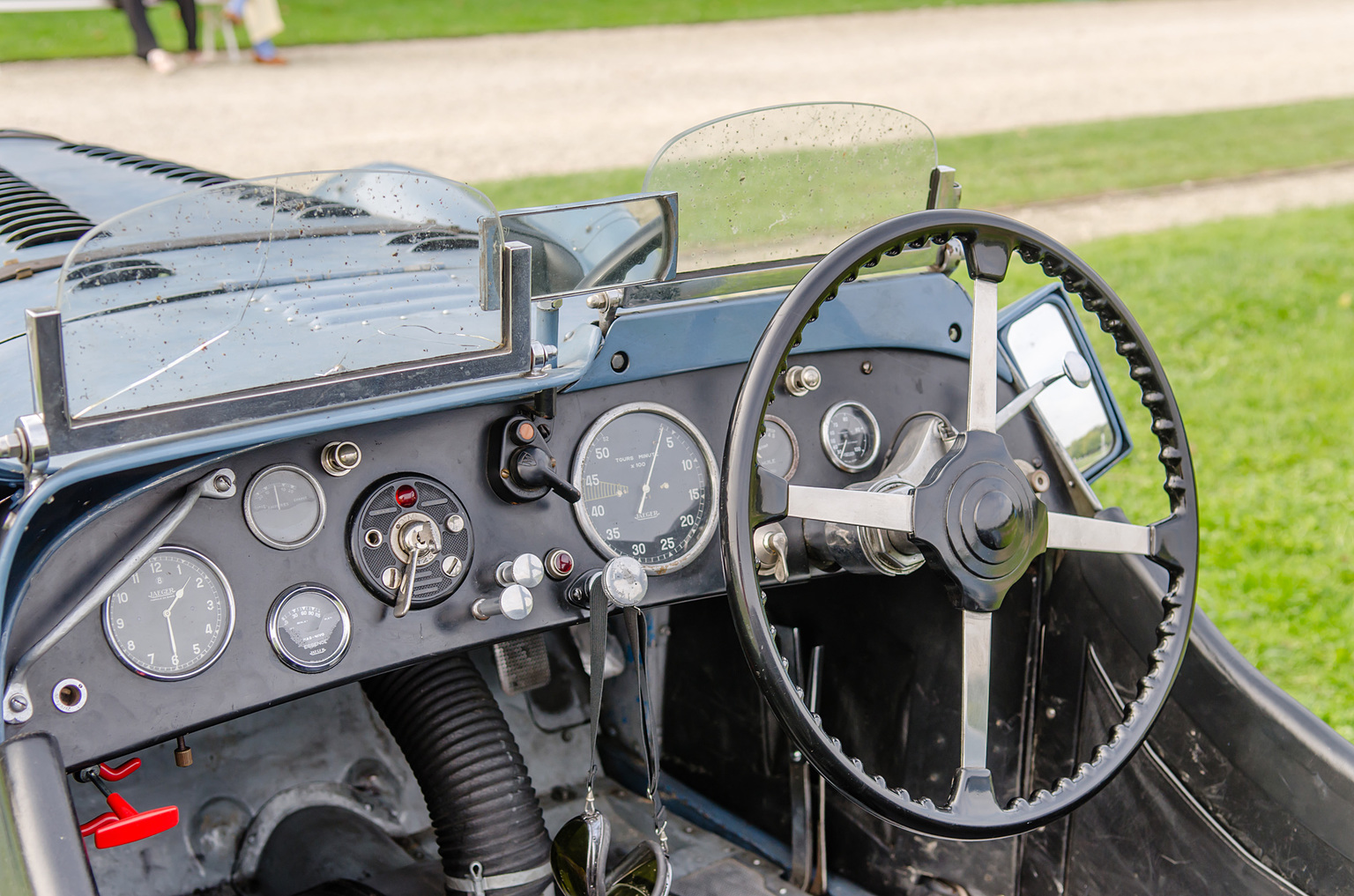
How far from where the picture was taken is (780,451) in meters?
2.08

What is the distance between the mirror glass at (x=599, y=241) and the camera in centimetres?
196

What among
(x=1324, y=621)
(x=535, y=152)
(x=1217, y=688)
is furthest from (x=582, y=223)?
(x=535, y=152)

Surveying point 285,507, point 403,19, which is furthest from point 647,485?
point 403,19

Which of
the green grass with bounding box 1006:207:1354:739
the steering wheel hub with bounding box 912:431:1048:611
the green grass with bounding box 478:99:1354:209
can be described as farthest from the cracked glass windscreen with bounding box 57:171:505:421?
the green grass with bounding box 478:99:1354:209

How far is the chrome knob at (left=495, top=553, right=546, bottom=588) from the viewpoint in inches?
71.3

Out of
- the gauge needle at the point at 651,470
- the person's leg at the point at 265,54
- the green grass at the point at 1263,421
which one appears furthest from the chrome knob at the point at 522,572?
the person's leg at the point at 265,54

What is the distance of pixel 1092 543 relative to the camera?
188cm

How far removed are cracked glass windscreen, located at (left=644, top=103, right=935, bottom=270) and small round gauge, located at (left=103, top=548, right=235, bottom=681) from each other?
896mm

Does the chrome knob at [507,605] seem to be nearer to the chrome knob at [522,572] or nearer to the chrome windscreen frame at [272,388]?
the chrome knob at [522,572]

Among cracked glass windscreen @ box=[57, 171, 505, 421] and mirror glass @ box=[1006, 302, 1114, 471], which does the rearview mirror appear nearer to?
mirror glass @ box=[1006, 302, 1114, 471]

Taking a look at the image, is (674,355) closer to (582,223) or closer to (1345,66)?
(582,223)

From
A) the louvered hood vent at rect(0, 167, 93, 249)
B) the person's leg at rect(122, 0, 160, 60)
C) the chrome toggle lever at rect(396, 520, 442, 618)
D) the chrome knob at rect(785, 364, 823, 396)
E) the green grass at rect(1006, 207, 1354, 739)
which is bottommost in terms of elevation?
the green grass at rect(1006, 207, 1354, 739)

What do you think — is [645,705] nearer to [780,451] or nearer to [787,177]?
[780,451]

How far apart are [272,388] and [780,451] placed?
0.87 m
